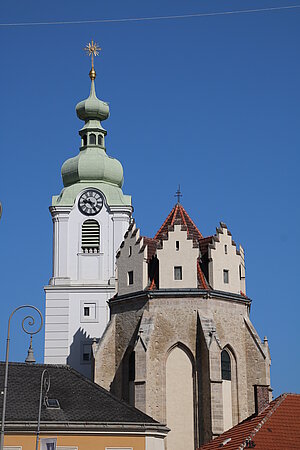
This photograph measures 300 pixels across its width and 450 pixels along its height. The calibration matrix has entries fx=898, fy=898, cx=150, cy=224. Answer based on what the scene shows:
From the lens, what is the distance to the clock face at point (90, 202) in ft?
261

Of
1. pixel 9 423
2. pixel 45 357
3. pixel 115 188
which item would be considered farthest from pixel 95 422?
pixel 115 188

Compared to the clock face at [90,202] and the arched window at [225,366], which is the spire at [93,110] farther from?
the arched window at [225,366]

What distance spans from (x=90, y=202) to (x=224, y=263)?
1104 inches

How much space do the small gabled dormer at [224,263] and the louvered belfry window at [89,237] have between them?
83.4 feet

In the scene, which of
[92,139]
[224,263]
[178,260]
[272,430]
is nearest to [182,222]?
[178,260]

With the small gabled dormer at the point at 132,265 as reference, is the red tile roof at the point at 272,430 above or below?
below

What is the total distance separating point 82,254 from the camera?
7881cm

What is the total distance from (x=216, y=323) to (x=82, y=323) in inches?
1080

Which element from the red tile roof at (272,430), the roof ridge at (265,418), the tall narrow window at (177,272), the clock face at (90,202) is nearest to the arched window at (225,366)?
the tall narrow window at (177,272)

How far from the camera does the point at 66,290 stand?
255 feet

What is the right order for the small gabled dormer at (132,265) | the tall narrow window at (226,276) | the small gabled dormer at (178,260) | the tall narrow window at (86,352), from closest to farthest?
1. the small gabled dormer at (178,260)
2. the small gabled dormer at (132,265)
3. the tall narrow window at (226,276)
4. the tall narrow window at (86,352)

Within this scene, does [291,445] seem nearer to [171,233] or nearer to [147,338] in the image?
[147,338]

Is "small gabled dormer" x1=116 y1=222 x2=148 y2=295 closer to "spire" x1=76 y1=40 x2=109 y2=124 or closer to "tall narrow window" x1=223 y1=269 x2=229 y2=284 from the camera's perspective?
"tall narrow window" x1=223 y1=269 x2=229 y2=284

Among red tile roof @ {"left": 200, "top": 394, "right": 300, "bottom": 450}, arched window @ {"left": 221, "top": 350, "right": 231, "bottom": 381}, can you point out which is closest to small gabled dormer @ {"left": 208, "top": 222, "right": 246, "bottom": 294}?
arched window @ {"left": 221, "top": 350, "right": 231, "bottom": 381}
